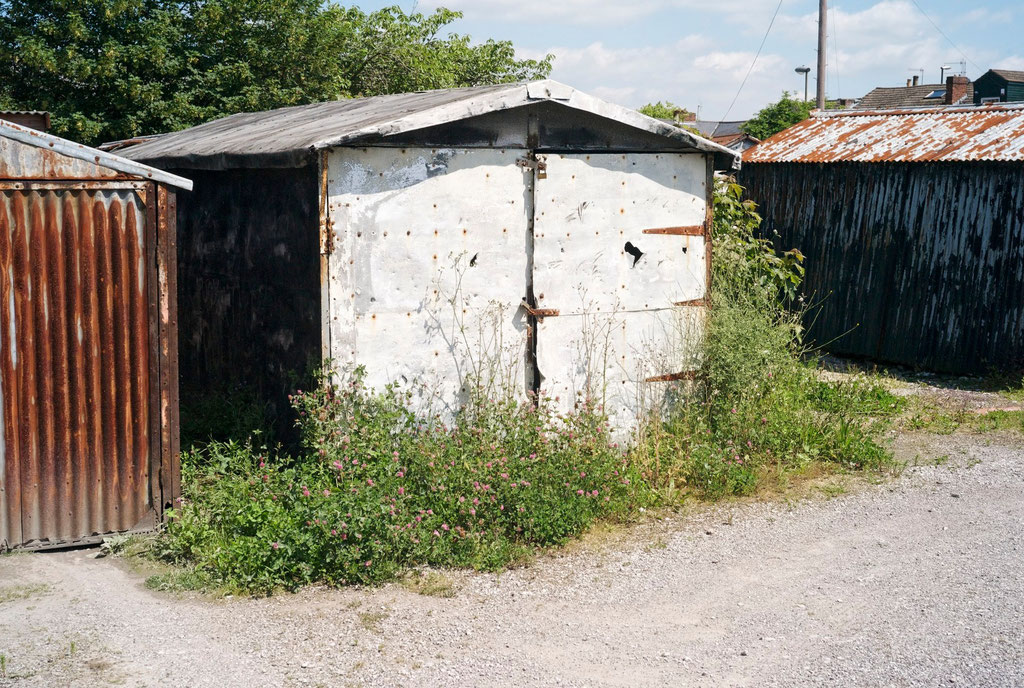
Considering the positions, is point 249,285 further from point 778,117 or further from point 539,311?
point 778,117

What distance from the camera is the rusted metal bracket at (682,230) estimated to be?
7848 millimetres

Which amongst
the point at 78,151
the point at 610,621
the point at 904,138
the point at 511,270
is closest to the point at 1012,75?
the point at 904,138

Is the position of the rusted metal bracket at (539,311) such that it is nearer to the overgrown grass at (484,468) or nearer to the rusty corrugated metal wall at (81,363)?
the overgrown grass at (484,468)

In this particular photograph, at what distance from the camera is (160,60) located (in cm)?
1387

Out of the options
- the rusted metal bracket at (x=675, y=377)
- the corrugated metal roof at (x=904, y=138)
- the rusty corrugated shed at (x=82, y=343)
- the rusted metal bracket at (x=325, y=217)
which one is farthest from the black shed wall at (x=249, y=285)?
the corrugated metal roof at (x=904, y=138)

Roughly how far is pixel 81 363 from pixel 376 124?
2.35m

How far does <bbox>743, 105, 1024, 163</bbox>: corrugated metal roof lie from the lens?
40.1 ft

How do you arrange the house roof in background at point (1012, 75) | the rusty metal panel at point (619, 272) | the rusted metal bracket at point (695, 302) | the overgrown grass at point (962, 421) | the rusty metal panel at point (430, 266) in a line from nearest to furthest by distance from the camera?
1. the rusty metal panel at point (430, 266)
2. the rusty metal panel at point (619, 272)
3. the rusted metal bracket at point (695, 302)
4. the overgrown grass at point (962, 421)
5. the house roof in background at point (1012, 75)

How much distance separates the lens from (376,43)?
17.6 metres

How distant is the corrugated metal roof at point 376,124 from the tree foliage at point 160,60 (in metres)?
5.11

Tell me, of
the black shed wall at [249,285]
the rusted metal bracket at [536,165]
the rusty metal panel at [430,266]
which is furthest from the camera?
the rusted metal bracket at [536,165]

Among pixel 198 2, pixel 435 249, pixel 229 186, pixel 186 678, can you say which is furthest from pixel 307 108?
pixel 186 678

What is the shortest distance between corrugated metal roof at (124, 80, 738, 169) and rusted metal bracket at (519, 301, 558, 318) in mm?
1414

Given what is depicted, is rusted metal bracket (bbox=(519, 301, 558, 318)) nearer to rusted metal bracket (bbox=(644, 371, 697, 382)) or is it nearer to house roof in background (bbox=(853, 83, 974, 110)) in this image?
rusted metal bracket (bbox=(644, 371, 697, 382))
